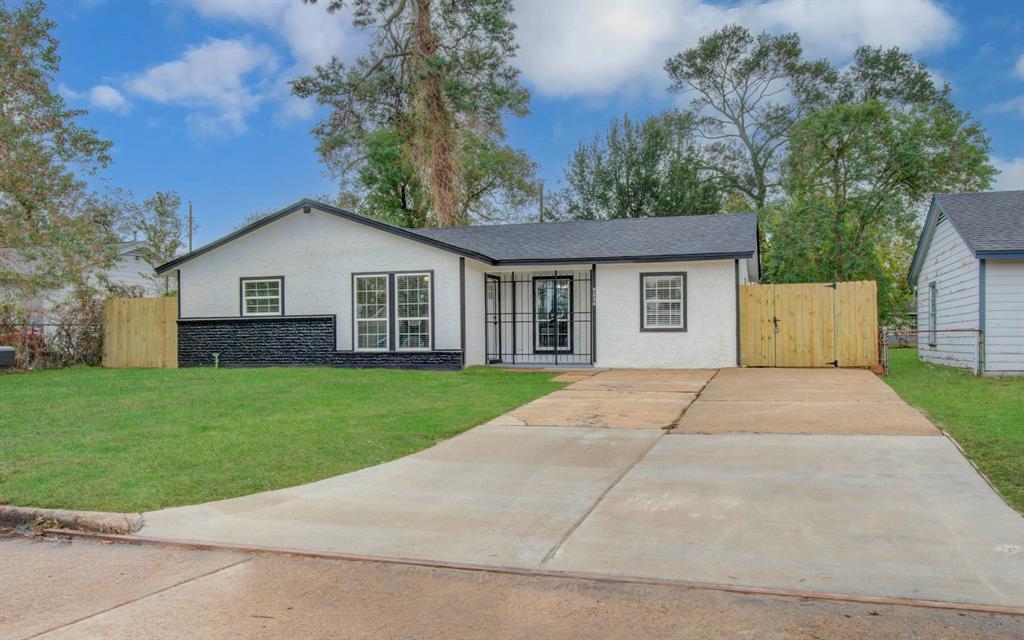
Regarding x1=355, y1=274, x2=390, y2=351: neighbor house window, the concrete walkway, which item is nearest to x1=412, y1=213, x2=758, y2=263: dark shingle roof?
x1=355, y1=274, x2=390, y2=351: neighbor house window

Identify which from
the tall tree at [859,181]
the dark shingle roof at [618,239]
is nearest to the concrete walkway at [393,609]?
the dark shingle roof at [618,239]

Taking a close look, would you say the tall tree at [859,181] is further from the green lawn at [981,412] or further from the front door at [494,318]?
the front door at [494,318]

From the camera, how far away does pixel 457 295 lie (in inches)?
673

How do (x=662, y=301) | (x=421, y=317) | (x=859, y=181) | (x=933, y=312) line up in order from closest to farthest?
1. (x=662, y=301)
2. (x=421, y=317)
3. (x=933, y=312)
4. (x=859, y=181)

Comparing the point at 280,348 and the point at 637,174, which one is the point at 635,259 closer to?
the point at 280,348

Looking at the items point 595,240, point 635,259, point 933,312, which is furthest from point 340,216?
point 933,312

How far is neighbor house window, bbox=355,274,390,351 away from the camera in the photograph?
17.8m

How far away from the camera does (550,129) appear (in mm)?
38094

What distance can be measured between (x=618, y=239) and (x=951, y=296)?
25.3 ft

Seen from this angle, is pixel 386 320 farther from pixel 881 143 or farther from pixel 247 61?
pixel 881 143

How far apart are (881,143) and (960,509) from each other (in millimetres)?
24465

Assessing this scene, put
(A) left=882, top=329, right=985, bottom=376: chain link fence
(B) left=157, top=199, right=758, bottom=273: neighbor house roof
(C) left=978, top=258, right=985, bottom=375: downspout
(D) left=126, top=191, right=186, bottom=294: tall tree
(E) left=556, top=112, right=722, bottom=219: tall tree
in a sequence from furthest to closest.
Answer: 1. (D) left=126, top=191, right=186, bottom=294: tall tree
2. (E) left=556, top=112, right=722, bottom=219: tall tree
3. (B) left=157, top=199, right=758, bottom=273: neighbor house roof
4. (A) left=882, top=329, right=985, bottom=376: chain link fence
5. (C) left=978, top=258, right=985, bottom=375: downspout

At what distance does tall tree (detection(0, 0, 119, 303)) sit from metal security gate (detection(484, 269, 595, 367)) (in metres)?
11.2

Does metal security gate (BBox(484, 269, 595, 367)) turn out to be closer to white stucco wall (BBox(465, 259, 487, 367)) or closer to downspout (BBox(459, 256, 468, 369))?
white stucco wall (BBox(465, 259, 487, 367))
